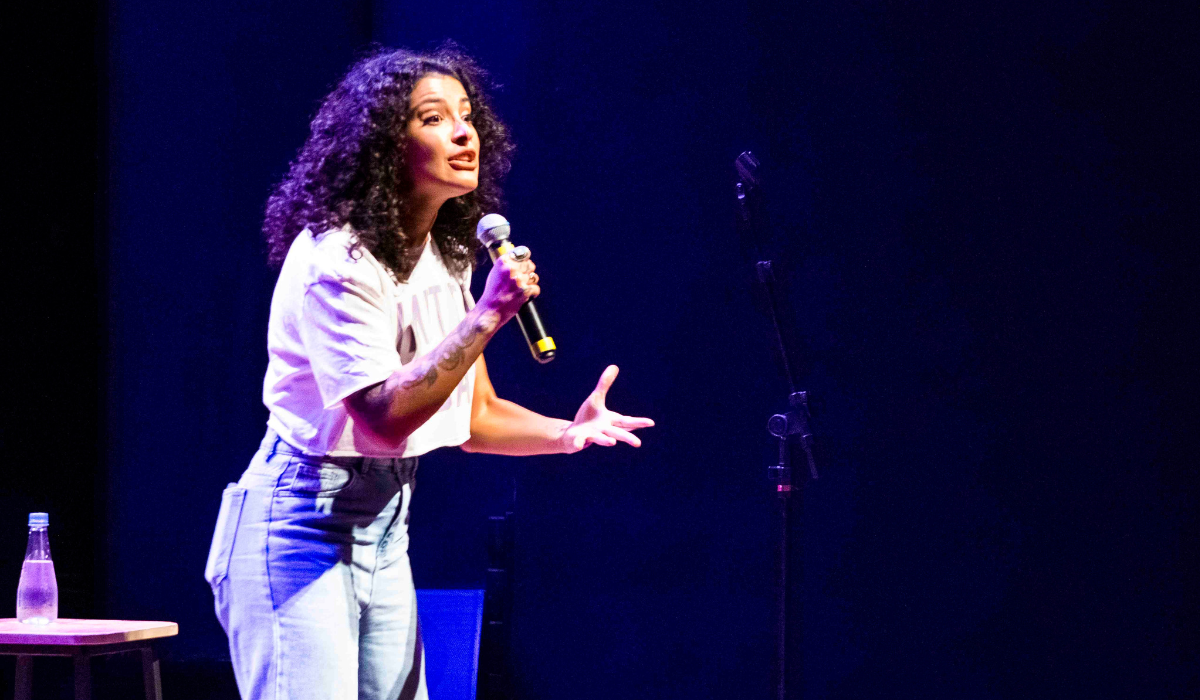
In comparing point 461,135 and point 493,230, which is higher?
point 461,135

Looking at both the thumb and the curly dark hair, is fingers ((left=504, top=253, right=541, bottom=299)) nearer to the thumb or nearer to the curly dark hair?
the curly dark hair

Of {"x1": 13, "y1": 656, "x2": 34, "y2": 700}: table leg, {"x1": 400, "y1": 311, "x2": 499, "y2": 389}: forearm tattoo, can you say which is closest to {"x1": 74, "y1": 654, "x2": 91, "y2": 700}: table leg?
{"x1": 13, "y1": 656, "x2": 34, "y2": 700}: table leg

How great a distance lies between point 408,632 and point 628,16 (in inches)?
76.7

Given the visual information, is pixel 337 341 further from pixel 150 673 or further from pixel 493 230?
pixel 150 673

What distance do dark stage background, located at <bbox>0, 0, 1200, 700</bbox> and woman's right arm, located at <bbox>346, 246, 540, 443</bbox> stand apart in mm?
1457

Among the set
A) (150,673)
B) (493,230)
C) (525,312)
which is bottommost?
(150,673)

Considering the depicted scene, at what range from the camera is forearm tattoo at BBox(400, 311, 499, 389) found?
4.66 ft

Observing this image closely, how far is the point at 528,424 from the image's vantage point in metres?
1.82

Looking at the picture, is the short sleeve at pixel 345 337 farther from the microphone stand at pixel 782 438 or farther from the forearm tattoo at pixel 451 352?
the microphone stand at pixel 782 438

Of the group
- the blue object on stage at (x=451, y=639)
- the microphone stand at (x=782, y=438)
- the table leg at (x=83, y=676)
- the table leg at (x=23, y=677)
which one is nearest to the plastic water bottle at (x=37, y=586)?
the table leg at (x=23, y=677)

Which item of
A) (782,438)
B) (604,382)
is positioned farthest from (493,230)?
(782,438)

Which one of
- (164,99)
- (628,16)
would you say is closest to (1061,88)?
(628,16)

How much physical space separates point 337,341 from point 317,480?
0.20m

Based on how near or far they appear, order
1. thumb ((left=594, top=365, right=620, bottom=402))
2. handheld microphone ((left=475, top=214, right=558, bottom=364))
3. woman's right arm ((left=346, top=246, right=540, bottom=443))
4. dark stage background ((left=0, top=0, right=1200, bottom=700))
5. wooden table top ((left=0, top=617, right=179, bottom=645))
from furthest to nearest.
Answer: dark stage background ((left=0, top=0, right=1200, bottom=700))
wooden table top ((left=0, top=617, right=179, bottom=645))
thumb ((left=594, top=365, right=620, bottom=402))
handheld microphone ((left=475, top=214, right=558, bottom=364))
woman's right arm ((left=346, top=246, right=540, bottom=443))
